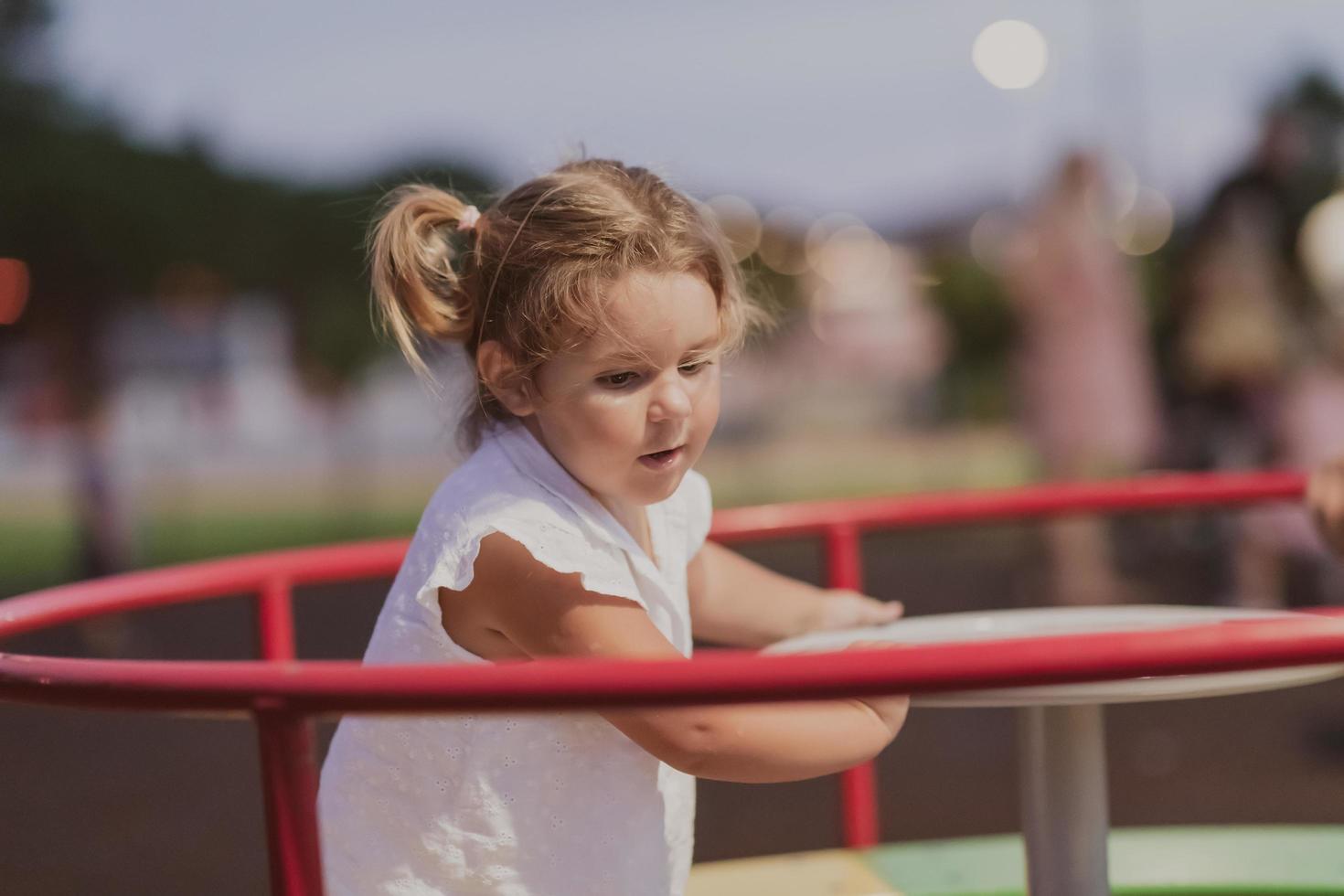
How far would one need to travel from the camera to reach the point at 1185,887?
2.05 meters

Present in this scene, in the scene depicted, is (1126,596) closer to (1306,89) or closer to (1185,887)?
(1185,887)

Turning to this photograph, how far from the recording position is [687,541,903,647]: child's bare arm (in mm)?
1876

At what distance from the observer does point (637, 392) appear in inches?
58.1

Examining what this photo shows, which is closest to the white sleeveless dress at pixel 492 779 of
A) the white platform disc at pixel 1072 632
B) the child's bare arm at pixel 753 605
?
the white platform disc at pixel 1072 632

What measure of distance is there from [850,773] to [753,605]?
1.27ft

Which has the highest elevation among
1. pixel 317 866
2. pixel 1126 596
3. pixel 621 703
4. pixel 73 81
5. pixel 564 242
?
pixel 73 81

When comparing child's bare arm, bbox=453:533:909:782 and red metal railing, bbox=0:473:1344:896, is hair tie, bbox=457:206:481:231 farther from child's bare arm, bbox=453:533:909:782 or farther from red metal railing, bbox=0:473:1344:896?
red metal railing, bbox=0:473:1344:896

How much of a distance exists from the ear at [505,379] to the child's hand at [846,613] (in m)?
0.50

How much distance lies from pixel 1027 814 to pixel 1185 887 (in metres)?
0.50

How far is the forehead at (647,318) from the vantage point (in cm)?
147

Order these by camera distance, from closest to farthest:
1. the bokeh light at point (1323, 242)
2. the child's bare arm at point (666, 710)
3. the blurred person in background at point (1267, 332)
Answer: the child's bare arm at point (666, 710), the blurred person in background at point (1267, 332), the bokeh light at point (1323, 242)

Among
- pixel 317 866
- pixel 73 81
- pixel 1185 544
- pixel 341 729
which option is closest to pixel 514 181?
pixel 341 729

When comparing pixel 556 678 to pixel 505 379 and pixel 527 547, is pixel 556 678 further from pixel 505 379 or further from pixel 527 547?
pixel 505 379

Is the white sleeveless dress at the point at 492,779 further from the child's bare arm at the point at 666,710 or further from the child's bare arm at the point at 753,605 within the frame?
the child's bare arm at the point at 753,605
